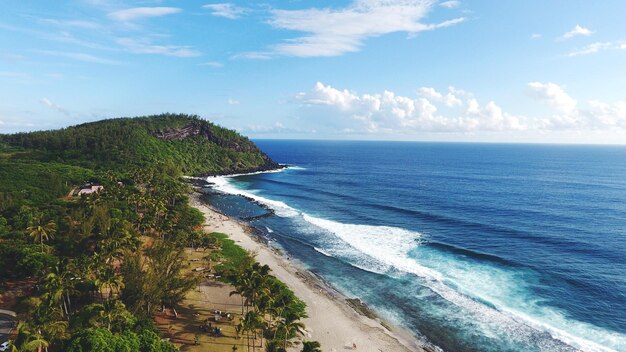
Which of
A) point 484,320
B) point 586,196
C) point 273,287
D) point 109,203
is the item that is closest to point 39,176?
point 109,203

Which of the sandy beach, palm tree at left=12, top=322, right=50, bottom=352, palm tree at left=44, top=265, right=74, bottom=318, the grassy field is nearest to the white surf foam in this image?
the sandy beach

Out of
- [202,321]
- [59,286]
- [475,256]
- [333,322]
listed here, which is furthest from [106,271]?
[475,256]

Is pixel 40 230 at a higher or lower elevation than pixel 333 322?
higher

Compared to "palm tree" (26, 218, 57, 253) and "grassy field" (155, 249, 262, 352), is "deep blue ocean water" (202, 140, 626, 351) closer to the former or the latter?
"grassy field" (155, 249, 262, 352)

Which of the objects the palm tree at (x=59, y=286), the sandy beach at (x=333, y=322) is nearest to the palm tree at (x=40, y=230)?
the palm tree at (x=59, y=286)

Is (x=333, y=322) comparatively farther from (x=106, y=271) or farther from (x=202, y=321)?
(x=106, y=271)
